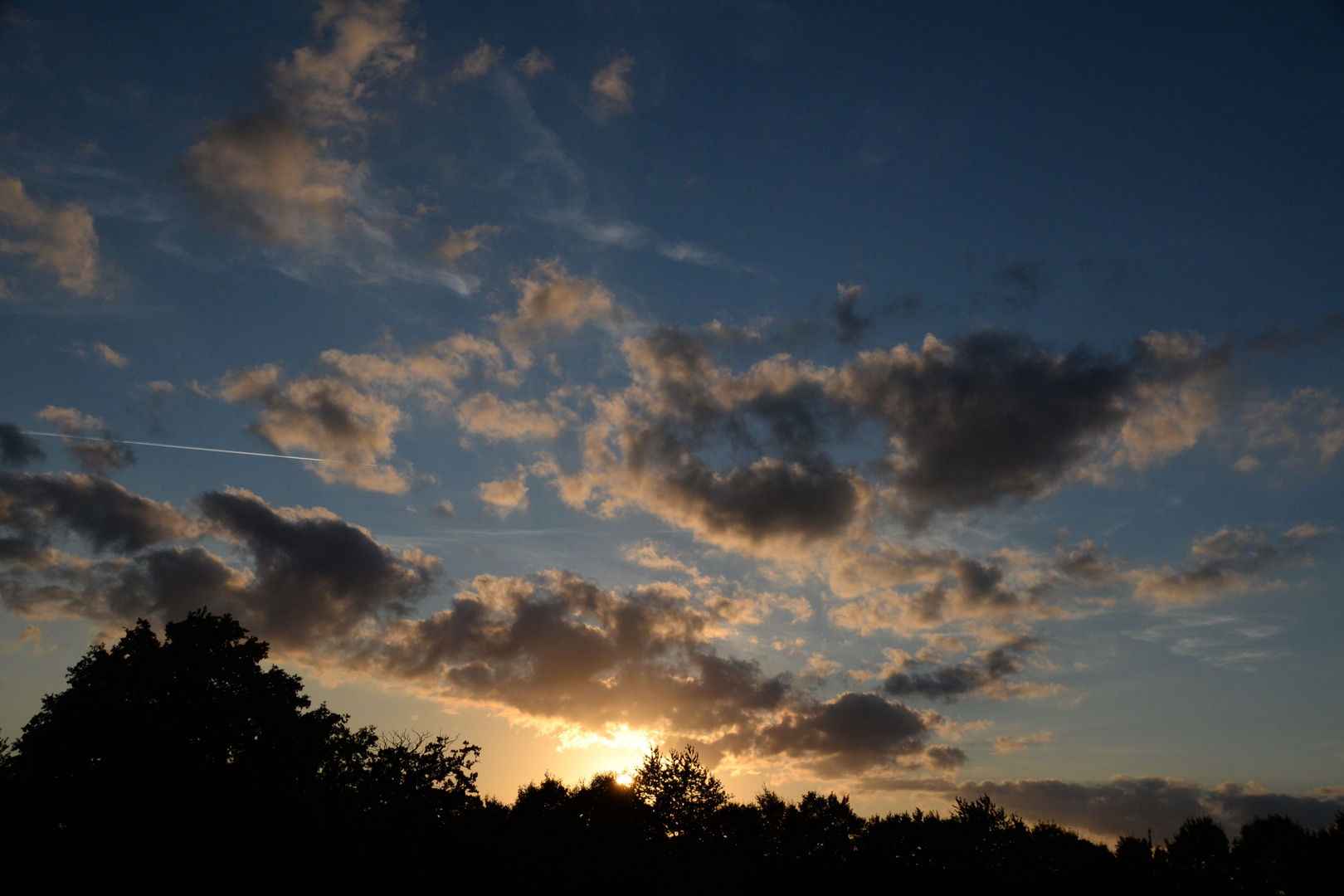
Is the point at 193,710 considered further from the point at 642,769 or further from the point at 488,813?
the point at 642,769

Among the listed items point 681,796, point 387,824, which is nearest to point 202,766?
point 387,824

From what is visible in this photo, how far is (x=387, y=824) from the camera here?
54.7 meters

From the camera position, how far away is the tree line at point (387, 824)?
46219mm

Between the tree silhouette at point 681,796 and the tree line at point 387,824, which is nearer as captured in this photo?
the tree line at point 387,824

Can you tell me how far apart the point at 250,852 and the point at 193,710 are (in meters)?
10.9

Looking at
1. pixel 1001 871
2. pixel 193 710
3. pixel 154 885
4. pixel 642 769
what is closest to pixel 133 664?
pixel 193 710

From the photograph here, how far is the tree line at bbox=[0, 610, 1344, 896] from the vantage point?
152 feet

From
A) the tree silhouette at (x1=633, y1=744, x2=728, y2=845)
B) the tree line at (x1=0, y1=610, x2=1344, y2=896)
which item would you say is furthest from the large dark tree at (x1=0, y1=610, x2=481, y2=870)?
the tree silhouette at (x1=633, y1=744, x2=728, y2=845)

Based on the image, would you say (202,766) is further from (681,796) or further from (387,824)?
(681,796)

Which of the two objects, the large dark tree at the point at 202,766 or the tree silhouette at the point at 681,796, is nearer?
the large dark tree at the point at 202,766

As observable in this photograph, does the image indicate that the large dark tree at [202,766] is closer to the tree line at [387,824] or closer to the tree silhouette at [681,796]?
the tree line at [387,824]

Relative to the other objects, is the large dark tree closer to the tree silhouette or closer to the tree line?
the tree line

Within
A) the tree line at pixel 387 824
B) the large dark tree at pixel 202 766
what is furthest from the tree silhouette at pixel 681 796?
the large dark tree at pixel 202 766

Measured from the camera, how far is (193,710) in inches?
2004
